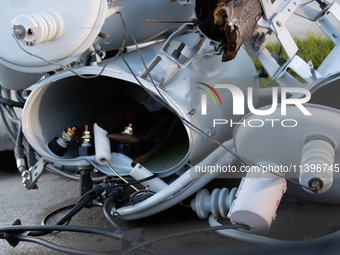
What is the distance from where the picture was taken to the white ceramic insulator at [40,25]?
99 cm

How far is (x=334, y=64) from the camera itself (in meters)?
1.23

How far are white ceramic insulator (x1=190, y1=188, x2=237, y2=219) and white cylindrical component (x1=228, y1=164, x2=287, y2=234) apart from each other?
0.11m

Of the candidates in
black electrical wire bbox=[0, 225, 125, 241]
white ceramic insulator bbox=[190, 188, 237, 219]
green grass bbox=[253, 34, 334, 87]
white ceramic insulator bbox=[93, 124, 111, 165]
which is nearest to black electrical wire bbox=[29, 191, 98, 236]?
black electrical wire bbox=[0, 225, 125, 241]

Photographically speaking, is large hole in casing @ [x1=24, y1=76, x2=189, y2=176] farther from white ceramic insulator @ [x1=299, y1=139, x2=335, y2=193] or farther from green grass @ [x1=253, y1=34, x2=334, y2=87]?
green grass @ [x1=253, y1=34, x2=334, y2=87]

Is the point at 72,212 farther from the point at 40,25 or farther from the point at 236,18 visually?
the point at 236,18

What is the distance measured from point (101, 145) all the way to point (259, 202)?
2.19 feet

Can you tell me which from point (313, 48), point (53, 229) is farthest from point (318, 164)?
point (313, 48)

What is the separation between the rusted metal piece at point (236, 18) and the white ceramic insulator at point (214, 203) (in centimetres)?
48

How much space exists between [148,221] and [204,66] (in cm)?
63

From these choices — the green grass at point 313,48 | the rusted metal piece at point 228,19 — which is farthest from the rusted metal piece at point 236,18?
the green grass at point 313,48

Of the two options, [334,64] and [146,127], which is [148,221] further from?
[334,64]

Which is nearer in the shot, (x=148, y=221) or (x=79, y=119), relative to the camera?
(x=148, y=221)

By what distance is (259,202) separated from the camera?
0.92 meters

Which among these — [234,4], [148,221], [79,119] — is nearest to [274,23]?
[234,4]
